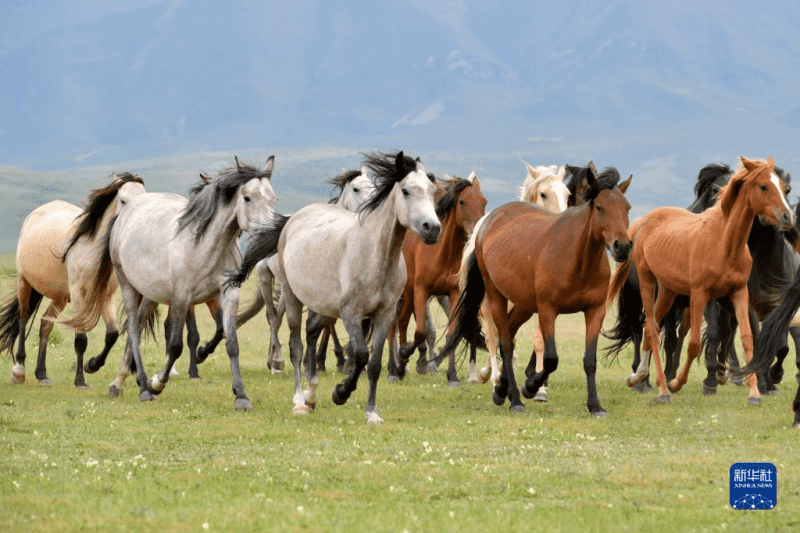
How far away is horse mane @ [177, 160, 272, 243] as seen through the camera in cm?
1234

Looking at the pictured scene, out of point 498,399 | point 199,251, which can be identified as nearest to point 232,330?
point 199,251

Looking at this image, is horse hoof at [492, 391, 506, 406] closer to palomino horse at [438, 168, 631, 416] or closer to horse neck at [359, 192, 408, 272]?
palomino horse at [438, 168, 631, 416]

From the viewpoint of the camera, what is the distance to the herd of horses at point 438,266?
11086 mm

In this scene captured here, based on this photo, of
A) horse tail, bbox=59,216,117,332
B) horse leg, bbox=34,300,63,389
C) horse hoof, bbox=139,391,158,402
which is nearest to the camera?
horse hoof, bbox=139,391,158,402

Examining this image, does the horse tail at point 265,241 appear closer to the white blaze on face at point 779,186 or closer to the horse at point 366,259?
the horse at point 366,259

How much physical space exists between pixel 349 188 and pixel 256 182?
4416 mm

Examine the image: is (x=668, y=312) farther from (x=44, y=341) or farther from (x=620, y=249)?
(x=44, y=341)

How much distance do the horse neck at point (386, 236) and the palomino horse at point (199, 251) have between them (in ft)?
5.18

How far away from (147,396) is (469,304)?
385cm

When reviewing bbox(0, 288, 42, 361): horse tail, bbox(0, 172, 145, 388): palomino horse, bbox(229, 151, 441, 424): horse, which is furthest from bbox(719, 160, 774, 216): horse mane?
bbox(0, 288, 42, 361): horse tail

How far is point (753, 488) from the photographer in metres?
7.14

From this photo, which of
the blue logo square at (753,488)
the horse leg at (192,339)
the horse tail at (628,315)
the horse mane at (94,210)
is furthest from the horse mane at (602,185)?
the horse leg at (192,339)

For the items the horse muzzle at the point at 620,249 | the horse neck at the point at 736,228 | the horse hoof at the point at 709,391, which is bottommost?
the horse hoof at the point at 709,391

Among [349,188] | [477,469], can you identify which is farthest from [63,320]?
[477,469]
